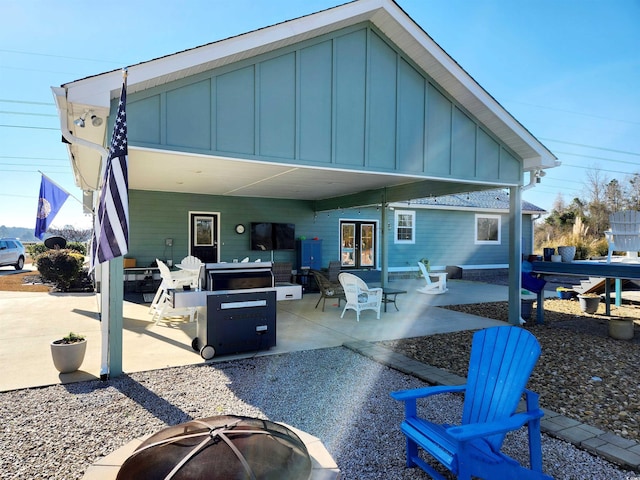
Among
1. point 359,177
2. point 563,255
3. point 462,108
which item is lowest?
point 563,255

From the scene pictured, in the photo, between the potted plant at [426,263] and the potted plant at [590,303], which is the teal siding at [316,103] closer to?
the potted plant at [590,303]

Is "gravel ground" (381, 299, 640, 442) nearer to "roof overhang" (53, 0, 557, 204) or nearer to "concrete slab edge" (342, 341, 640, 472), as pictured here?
"concrete slab edge" (342, 341, 640, 472)

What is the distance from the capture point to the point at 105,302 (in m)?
4.55

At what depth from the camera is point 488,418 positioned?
2.54m

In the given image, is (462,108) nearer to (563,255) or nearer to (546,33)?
(563,255)

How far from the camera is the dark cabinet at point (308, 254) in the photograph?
1227cm

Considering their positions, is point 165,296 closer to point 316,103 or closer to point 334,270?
point 316,103

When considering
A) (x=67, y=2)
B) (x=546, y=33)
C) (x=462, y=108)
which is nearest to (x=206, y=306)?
(x=462, y=108)

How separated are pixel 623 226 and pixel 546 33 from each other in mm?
11727

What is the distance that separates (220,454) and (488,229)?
1647 cm

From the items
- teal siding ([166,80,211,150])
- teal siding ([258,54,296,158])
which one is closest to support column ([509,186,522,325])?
teal siding ([258,54,296,158])

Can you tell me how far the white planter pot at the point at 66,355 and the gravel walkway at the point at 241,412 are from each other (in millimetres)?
381

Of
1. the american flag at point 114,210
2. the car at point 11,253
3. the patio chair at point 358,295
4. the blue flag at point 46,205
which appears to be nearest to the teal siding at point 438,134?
the patio chair at point 358,295

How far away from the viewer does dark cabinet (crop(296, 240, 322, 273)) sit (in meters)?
12.3
